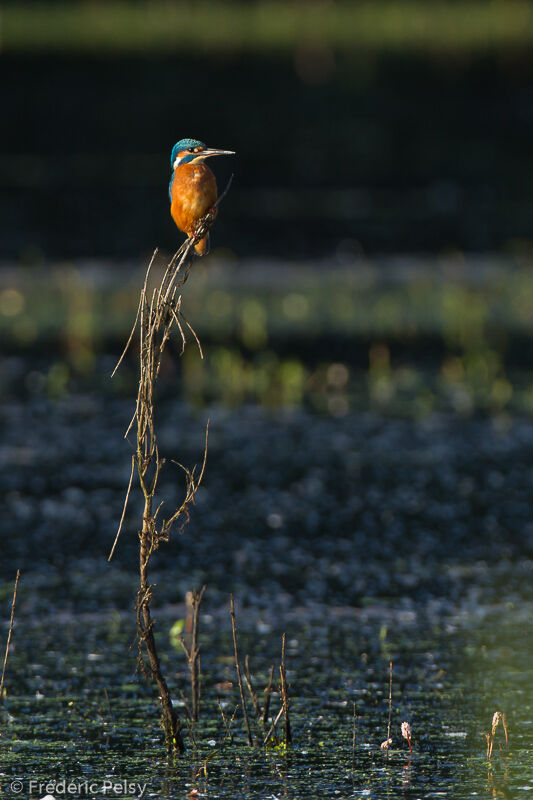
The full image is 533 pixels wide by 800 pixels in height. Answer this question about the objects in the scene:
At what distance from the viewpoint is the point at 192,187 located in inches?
209

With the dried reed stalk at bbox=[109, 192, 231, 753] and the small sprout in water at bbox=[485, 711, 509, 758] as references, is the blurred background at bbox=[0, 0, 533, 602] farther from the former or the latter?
the dried reed stalk at bbox=[109, 192, 231, 753]

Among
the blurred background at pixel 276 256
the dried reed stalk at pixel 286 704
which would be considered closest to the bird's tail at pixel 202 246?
the dried reed stalk at pixel 286 704

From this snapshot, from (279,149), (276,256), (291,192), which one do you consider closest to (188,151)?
(276,256)

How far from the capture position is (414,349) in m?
13.3

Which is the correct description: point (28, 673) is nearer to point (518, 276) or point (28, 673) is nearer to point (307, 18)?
point (518, 276)

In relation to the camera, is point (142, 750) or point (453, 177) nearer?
point (142, 750)

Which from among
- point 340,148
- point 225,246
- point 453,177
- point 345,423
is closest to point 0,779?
point 345,423

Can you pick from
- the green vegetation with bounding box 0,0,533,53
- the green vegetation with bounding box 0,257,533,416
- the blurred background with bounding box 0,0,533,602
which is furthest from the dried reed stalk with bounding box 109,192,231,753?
the green vegetation with bounding box 0,0,533,53

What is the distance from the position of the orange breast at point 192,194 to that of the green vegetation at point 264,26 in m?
28.7

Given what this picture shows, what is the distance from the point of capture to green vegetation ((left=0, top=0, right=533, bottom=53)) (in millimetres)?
35188

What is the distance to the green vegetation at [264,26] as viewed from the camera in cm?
3519

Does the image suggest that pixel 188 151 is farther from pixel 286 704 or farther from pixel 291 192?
pixel 291 192

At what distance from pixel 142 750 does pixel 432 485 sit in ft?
14.3

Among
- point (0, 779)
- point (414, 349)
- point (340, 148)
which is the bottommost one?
point (0, 779)
